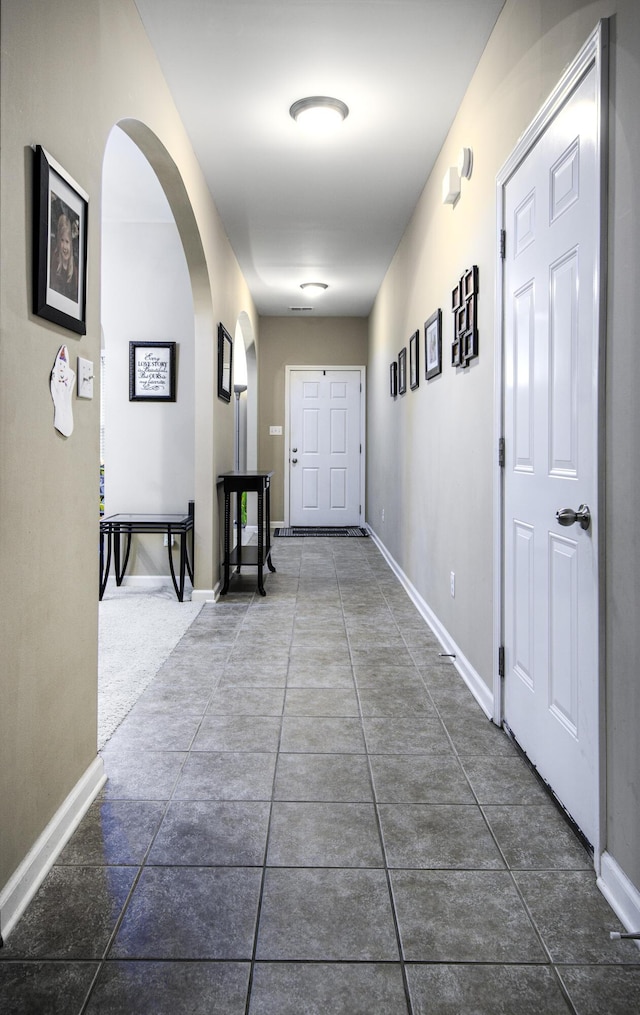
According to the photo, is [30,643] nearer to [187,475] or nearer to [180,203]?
[180,203]

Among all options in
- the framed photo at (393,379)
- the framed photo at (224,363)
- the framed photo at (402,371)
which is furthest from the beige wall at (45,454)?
the framed photo at (393,379)

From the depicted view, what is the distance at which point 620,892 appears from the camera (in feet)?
4.62

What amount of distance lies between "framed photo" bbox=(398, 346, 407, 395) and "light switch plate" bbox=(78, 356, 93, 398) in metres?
3.28

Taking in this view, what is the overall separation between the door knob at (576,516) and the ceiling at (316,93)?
1.90m

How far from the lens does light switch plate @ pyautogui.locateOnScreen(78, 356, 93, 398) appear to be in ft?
5.88

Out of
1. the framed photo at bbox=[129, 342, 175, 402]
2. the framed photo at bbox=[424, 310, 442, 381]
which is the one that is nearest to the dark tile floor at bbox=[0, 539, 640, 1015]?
the framed photo at bbox=[424, 310, 442, 381]

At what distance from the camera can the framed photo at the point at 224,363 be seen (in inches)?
181

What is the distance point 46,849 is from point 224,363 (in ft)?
12.2

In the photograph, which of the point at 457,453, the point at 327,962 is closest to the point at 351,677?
the point at 457,453

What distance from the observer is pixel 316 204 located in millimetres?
4402

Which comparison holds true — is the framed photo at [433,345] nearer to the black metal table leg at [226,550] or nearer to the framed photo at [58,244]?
the black metal table leg at [226,550]

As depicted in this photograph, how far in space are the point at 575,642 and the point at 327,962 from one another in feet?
3.04

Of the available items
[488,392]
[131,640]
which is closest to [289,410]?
[131,640]

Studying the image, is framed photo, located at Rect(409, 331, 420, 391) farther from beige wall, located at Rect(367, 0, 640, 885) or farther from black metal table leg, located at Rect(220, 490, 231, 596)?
black metal table leg, located at Rect(220, 490, 231, 596)
